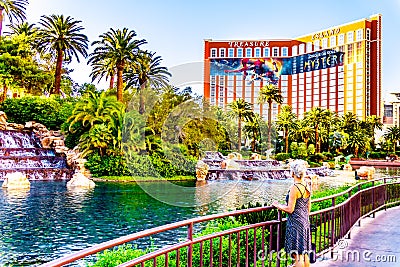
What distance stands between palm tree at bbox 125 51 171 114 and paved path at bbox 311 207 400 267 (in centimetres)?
3016

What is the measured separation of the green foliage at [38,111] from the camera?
126 ft

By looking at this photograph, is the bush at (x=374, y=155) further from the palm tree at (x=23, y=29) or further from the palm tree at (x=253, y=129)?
the palm tree at (x=23, y=29)

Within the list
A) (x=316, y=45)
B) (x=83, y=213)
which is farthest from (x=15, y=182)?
(x=316, y=45)

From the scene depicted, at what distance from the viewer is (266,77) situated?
107 metres

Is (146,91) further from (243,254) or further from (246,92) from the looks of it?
(246,92)

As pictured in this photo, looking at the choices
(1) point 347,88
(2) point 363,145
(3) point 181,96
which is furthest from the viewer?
(1) point 347,88

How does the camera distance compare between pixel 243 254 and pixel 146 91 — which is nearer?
pixel 243 254

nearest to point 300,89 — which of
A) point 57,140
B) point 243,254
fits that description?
point 57,140

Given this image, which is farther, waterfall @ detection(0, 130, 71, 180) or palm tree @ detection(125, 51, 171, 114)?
palm tree @ detection(125, 51, 171, 114)

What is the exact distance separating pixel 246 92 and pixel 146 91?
7071cm

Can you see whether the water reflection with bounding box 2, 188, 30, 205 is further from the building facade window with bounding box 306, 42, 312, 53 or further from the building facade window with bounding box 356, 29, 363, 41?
the building facade window with bounding box 306, 42, 312, 53

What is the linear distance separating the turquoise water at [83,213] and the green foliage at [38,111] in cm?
1599

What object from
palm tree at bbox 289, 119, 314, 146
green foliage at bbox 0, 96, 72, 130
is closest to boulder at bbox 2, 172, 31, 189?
green foliage at bbox 0, 96, 72, 130

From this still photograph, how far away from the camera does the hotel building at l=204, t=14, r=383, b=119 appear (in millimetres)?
89438
